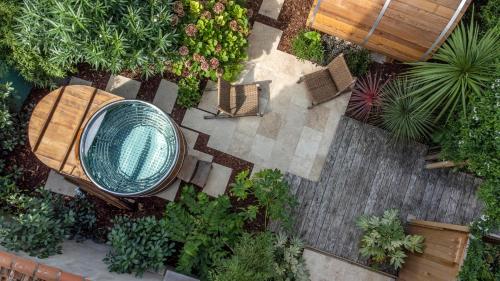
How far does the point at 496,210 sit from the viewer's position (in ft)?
16.5

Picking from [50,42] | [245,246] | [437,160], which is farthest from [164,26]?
[437,160]

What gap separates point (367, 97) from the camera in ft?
22.9

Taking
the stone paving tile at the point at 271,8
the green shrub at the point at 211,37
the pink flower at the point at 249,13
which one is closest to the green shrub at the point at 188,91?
the green shrub at the point at 211,37

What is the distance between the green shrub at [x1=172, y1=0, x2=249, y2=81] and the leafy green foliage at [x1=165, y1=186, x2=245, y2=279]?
215 centimetres

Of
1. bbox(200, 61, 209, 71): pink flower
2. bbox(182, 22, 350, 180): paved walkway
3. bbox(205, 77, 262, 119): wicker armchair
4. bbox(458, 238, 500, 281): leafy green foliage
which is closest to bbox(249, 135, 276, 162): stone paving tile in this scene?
bbox(182, 22, 350, 180): paved walkway

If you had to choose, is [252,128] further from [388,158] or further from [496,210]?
[496,210]

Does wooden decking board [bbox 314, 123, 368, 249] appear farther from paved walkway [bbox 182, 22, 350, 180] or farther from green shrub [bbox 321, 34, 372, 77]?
green shrub [bbox 321, 34, 372, 77]

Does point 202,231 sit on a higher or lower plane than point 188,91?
lower

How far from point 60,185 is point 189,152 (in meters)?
2.25

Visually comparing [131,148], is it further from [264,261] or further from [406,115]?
[406,115]

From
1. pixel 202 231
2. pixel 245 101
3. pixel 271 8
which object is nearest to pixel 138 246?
pixel 202 231

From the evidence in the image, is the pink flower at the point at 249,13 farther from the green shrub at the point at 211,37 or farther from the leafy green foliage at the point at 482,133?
the leafy green foliage at the point at 482,133

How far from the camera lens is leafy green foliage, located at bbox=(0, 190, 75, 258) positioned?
5205mm

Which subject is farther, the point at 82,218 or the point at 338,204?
the point at 338,204
